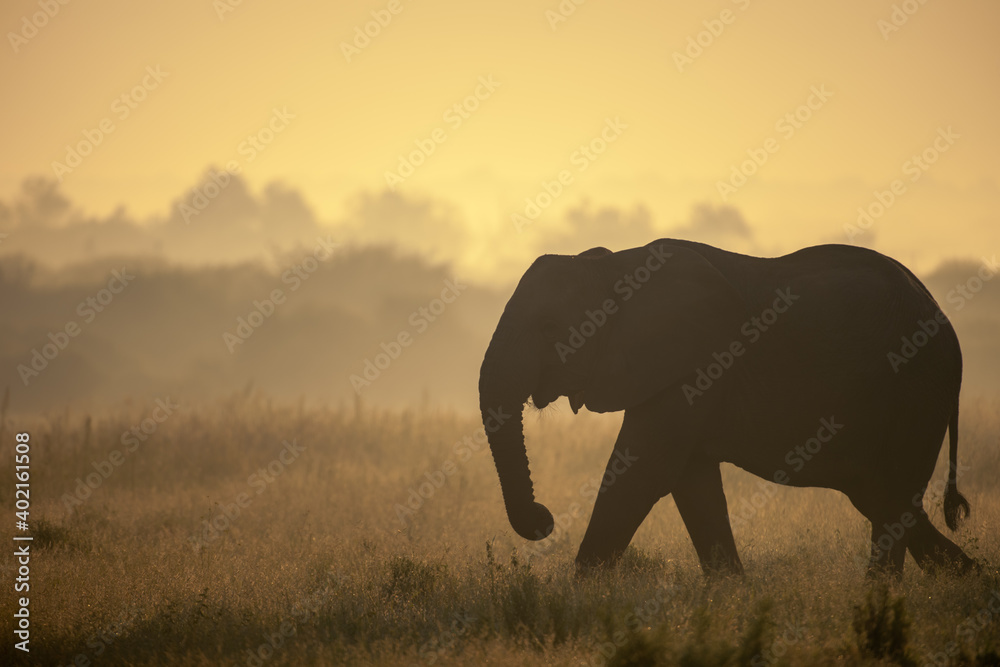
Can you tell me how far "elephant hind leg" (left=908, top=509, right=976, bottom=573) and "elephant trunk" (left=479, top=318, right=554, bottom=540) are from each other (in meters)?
3.78

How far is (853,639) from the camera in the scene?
5809mm

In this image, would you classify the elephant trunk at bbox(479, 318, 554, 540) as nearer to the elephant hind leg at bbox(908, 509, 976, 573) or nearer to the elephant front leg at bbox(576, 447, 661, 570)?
the elephant front leg at bbox(576, 447, 661, 570)

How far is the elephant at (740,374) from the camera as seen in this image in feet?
25.3

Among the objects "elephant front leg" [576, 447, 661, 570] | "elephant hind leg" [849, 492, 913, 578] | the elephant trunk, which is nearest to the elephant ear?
"elephant front leg" [576, 447, 661, 570]

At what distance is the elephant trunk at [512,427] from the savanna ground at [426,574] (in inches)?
17.2

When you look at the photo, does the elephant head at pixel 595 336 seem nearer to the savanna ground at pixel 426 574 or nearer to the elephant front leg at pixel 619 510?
the elephant front leg at pixel 619 510

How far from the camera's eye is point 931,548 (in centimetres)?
855

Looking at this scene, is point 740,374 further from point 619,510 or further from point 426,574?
point 426,574

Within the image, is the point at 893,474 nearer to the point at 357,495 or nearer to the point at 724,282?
the point at 724,282

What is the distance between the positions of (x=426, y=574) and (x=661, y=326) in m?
2.98

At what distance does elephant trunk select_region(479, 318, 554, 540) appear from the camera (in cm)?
727

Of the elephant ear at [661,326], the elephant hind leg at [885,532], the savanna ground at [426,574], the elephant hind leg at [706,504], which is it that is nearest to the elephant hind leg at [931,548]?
the savanna ground at [426,574]

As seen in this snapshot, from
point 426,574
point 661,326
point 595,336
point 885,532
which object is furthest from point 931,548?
point 426,574

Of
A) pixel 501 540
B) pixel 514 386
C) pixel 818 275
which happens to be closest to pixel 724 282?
pixel 818 275
